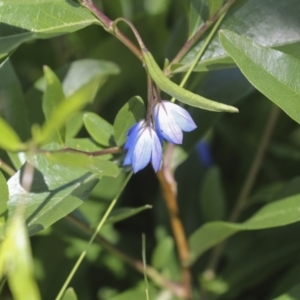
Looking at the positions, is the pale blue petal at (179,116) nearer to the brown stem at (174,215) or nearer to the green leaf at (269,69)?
the green leaf at (269,69)

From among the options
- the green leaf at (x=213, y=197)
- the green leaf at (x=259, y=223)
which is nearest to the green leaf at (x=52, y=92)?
the green leaf at (x=259, y=223)

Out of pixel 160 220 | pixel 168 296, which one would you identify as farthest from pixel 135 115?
pixel 160 220

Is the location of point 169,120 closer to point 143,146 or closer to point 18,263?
point 143,146

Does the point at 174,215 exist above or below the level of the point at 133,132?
below

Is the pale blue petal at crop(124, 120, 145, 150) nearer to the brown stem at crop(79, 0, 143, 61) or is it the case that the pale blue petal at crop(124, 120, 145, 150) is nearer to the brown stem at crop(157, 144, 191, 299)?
the brown stem at crop(79, 0, 143, 61)

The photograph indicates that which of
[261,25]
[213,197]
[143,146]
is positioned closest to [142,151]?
[143,146]

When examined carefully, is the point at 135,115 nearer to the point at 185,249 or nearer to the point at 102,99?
the point at 185,249

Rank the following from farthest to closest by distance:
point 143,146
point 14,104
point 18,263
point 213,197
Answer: point 213,197
point 14,104
point 143,146
point 18,263
